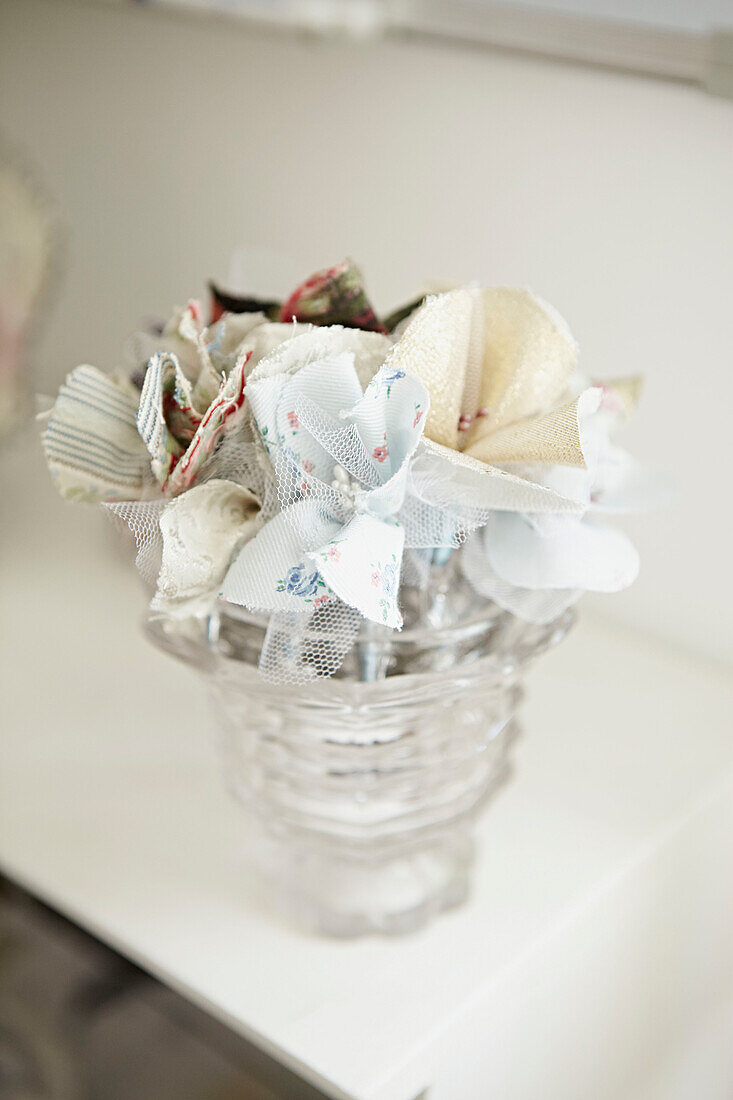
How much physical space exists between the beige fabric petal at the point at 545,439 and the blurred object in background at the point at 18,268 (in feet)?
1.83

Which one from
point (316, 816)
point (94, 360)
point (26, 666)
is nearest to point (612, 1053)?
point (316, 816)

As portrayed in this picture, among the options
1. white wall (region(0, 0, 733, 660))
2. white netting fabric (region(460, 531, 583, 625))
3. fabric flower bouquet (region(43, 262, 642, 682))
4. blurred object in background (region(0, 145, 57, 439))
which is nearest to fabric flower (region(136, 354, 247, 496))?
fabric flower bouquet (region(43, 262, 642, 682))

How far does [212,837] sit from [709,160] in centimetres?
44

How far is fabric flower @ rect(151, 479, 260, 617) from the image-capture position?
346 mm

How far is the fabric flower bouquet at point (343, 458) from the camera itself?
0.33m

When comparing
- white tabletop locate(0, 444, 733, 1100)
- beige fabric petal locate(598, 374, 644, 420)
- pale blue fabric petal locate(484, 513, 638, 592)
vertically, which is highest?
beige fabric petal locate(598, 374, 644, 420)

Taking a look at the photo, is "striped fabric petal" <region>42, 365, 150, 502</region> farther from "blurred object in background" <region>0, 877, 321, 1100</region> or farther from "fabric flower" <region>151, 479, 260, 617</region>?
"blurred object in background" <region>0, 877, 321, 1100</region>

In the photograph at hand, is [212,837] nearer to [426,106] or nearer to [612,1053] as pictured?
[612,1053]

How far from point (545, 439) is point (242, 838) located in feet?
0.97

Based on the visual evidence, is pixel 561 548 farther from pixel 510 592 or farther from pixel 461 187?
pixel 461 187

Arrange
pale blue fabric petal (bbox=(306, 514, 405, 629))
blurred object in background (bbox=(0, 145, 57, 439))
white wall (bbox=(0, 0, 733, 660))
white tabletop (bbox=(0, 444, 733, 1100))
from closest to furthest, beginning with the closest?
pale blue fabric petal (bbox=(306, 514, 405, 629)), white tabletop (bbox=(0, 444, 733, 1100)), white wall (bbox=(0, 0, 733, 660)), blurred object in background (bbox=(0, 145, 57, 439))

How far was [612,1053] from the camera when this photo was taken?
1.67 ft

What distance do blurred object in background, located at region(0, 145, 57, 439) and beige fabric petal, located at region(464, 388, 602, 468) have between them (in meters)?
0.56

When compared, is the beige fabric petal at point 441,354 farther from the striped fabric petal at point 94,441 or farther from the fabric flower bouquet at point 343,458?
the striped fabric petal at point 94,441
